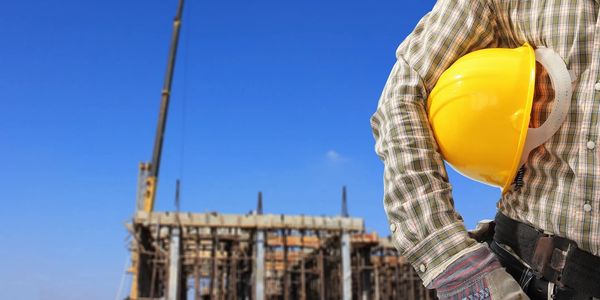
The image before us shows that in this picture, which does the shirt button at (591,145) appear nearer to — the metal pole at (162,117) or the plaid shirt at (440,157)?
the plaid shirt at (440,157)

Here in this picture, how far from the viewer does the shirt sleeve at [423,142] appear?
1.48 meters

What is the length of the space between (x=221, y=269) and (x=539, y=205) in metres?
21.4

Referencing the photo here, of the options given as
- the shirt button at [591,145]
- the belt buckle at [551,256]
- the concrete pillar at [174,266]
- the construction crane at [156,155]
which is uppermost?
the construction crane at [156,155]

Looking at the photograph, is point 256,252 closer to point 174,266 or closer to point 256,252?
point 256,252

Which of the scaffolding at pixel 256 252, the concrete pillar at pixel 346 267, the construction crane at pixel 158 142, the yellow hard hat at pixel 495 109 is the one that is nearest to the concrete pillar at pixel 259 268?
the scaffolding at pixel 256 252

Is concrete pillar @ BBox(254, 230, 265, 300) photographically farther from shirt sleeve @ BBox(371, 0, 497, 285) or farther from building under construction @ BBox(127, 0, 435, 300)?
shirt sleeve @ BBox(371, 0, 497, 285)

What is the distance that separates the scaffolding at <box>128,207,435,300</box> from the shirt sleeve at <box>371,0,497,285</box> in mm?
15231

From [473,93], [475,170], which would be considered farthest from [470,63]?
[475,170]

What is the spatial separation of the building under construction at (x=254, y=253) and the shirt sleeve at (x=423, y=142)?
599 inches

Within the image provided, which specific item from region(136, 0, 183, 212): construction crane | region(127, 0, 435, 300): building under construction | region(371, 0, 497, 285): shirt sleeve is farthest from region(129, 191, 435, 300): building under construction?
region(371, 0, 497, 285): shirt sleeve

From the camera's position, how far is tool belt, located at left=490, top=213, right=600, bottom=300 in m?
1.46

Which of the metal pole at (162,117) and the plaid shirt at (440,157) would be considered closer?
the plaid shirt at (440,157)

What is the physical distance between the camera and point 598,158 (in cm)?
145

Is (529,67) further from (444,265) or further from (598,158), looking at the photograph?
(444,265)
